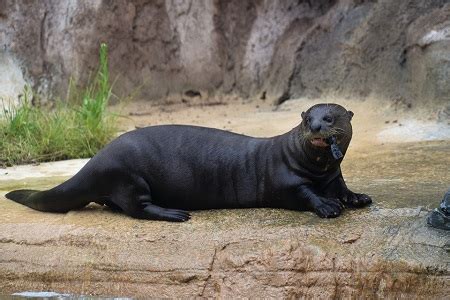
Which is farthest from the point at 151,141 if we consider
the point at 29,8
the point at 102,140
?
the point at 29,8

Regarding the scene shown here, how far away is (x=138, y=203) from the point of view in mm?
4152

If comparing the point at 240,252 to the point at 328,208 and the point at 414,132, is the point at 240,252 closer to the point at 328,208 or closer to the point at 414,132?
the point at 328,208

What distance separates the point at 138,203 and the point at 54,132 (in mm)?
2931

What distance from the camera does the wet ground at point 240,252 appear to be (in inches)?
134

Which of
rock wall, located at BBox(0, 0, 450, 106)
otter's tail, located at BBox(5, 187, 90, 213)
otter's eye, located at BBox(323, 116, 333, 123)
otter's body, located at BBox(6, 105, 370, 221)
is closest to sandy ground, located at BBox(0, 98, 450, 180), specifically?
rock wall, located at BBox(0, 0, 450, 106)

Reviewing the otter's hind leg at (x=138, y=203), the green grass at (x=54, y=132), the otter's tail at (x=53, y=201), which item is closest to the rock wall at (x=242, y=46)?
the green grass at (x=54, y=132)

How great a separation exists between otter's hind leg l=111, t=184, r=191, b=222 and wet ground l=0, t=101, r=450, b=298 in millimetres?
69

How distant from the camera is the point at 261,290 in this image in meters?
3.48

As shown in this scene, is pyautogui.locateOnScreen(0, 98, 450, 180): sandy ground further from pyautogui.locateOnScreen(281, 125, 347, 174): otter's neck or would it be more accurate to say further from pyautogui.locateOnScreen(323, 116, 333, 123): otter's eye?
pyautogui.locateOnScreen(323, 116, 333, 123): otter's eye

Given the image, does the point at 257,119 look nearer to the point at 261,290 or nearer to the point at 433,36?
the point at 433,36

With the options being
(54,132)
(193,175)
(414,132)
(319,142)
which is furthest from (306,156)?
(54,132)

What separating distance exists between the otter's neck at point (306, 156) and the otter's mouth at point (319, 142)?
4 cm

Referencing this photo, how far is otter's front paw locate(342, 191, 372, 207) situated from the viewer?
3957mm

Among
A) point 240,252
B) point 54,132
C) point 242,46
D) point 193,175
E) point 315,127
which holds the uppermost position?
point 242,46
